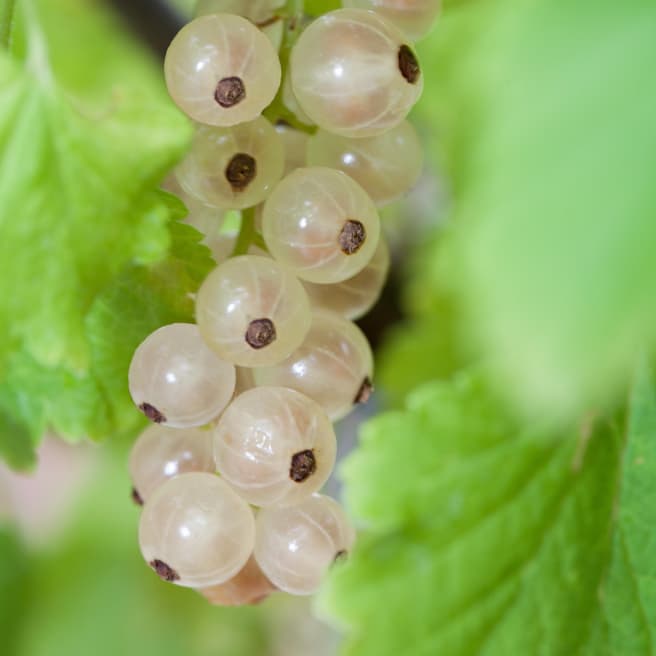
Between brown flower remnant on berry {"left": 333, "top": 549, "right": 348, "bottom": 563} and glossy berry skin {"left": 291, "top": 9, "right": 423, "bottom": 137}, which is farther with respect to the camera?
brown flower remnant on berry {"left": 333, "top": 549, "right": 348, "bottom": 563}

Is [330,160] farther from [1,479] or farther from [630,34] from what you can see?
[1,479]

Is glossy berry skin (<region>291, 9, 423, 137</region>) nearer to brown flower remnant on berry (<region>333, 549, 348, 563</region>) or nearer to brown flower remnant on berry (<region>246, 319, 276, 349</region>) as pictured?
brown flower remnant on berry (<region>246, 319, 276, 349</region>)

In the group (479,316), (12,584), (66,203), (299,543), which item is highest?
(479,316)

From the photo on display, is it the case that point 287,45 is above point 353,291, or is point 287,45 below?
above

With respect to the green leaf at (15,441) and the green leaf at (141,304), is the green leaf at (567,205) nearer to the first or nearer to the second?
the green leaf at (141,304)

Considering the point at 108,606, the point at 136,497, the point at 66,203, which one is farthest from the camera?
the point at 108,606

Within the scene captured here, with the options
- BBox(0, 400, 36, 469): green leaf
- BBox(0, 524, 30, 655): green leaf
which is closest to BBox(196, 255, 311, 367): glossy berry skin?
BBox(0, 400, 36, 469): green leaf

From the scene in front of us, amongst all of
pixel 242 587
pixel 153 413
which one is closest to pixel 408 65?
pixel 153 413

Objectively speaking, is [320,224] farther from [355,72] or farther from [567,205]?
[567,205]
